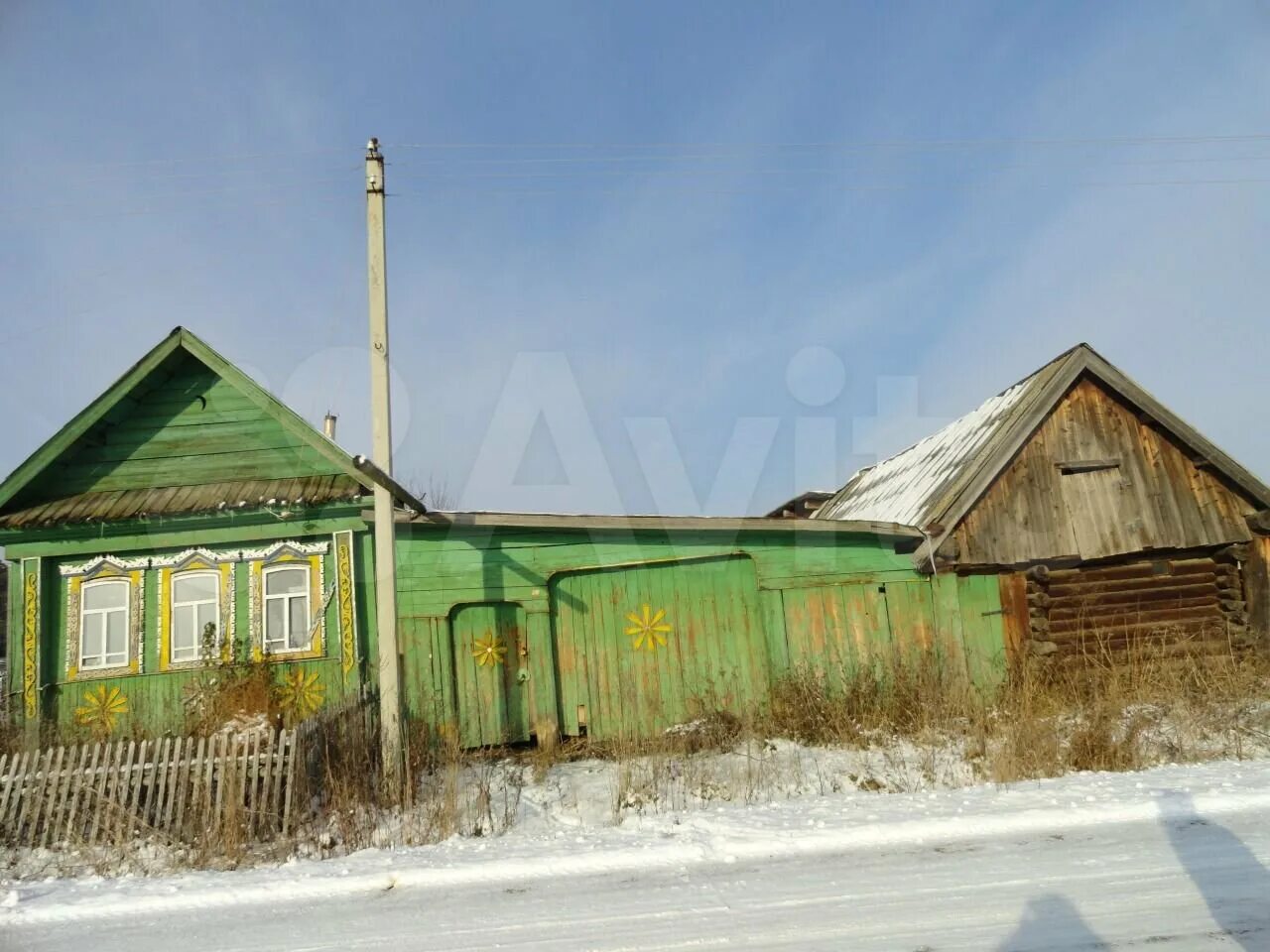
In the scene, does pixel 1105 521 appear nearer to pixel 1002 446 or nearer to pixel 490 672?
pixel 1002 446

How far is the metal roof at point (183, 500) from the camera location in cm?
1035

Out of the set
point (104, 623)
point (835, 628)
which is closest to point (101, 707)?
point (104, 623)

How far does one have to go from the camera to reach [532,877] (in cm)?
544

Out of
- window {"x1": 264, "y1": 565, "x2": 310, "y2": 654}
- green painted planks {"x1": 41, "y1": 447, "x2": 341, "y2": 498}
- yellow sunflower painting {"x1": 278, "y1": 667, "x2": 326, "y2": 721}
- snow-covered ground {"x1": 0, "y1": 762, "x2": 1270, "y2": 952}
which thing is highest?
green painted planks {"x1": 41, "y1": 447, "x2": 341, "y2": 498}

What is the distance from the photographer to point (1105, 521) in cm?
1162

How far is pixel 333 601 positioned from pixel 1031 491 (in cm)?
963

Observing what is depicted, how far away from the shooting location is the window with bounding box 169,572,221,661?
10414 millimetres

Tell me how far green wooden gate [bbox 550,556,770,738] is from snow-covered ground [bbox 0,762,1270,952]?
11.4 feet

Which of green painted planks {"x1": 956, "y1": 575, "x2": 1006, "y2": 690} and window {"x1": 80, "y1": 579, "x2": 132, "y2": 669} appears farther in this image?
green painted planks {"x1": 956, "y1": 575, "x2": 1006, "y2": 690}

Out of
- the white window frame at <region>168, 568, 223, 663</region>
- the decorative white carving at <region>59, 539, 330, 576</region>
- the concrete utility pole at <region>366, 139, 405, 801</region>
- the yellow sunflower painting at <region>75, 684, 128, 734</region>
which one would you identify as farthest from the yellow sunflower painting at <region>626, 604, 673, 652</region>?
the yellow sunflower painting at <region>75, 684, 128, 734</region>

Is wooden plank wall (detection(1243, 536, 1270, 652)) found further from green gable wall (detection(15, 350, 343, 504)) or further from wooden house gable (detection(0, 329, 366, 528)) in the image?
green gable wall (detection(15, 350, 343, 504))

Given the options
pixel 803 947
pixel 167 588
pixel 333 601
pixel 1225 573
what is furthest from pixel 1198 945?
pixel 167 588

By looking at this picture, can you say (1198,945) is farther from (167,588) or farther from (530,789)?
(167,588)

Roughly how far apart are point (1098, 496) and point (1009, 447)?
5.26ft
